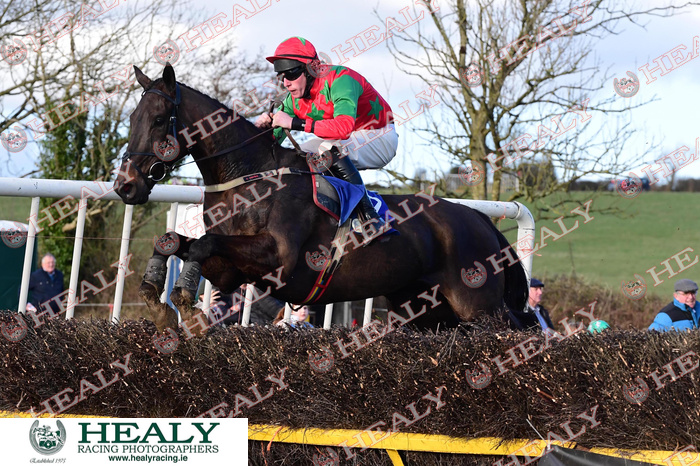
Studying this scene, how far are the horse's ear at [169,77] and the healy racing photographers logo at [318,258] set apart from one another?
Answer: 1.04 metres

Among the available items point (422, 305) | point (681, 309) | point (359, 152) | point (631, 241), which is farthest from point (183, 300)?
point (631, 241)

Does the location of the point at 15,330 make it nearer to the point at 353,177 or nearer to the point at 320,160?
the point at 320,160

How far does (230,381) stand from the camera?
3.07 m

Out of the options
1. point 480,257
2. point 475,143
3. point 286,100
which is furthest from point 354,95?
point 475,143

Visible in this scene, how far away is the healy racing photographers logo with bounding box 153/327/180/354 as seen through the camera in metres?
3.12

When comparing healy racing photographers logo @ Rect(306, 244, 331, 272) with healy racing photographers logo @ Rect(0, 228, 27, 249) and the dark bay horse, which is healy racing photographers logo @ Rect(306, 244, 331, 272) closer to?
the dark bay horse

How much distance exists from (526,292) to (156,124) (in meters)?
2.60

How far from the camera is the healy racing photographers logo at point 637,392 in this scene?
2.57 meters

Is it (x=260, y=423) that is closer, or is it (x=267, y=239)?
(x=260, y=423)

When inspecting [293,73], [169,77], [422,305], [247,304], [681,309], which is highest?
[169,77]

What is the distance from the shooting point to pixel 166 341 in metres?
3.13

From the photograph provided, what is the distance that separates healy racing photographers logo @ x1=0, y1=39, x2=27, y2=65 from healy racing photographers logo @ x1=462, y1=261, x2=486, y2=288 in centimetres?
986

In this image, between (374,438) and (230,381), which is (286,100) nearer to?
(230,381)

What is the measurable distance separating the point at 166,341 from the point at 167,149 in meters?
0.95
